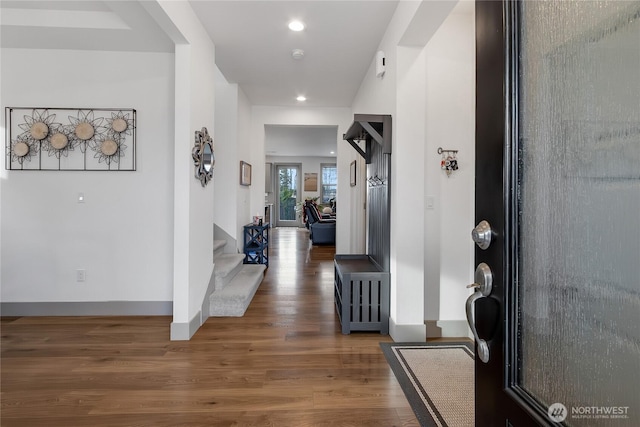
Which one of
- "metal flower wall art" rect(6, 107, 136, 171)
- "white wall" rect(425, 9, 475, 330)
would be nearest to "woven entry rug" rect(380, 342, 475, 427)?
"white wall" rect(425, 9, 475, 330)

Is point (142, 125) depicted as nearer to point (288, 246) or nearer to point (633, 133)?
point (633, 133)

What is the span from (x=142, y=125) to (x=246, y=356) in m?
2.30

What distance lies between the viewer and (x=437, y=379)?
6.40 ft

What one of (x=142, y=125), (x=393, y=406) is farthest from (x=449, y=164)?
(x=142, y=125)

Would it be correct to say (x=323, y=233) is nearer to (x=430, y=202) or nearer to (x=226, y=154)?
(x=226, y=154)

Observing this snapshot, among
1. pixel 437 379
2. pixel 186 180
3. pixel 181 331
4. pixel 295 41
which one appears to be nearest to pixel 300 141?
pixel 295 41

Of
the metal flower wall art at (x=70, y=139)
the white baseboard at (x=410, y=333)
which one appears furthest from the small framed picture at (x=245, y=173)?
the white baseboard at (x=410, y=333)

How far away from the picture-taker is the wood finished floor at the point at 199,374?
162 cm

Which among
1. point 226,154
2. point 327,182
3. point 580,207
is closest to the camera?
point 580,207

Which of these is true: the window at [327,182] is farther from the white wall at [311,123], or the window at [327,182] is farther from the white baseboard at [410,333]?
the white baseboard at [410,333]

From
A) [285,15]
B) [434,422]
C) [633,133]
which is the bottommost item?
[434,422]

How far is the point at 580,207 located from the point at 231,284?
324 centimetres

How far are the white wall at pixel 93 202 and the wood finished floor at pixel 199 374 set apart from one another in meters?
0.34

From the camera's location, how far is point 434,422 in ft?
5.13
